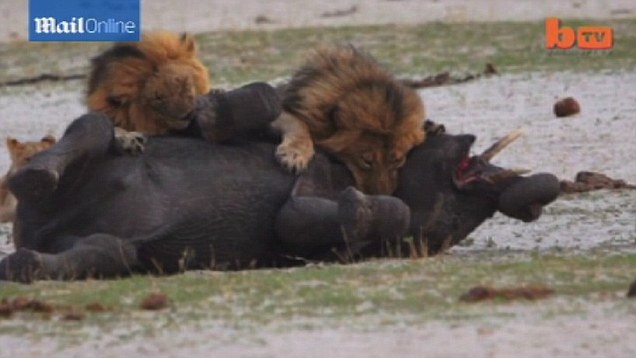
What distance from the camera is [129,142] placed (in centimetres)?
834

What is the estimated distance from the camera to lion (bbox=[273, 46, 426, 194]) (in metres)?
8.47

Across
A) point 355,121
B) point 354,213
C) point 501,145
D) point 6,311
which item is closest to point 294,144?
point 355,121

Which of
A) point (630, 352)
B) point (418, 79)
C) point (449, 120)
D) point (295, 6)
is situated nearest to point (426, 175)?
point (630, 352)

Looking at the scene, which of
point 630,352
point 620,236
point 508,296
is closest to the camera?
point 630,352

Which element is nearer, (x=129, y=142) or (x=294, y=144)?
(x=129, y=142)

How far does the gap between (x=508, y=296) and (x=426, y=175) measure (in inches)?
63.5

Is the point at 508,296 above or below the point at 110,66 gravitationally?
below

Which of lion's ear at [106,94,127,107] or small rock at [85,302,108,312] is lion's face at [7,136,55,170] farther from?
small rock at [85,302,108,312]

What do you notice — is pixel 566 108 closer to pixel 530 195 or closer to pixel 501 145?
pixel 501 145

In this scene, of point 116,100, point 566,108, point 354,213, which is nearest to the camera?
point 354,213

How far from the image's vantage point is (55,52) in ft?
59.8

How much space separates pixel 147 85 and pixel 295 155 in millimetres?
623

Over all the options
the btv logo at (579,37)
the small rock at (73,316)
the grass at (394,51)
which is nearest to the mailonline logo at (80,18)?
the grass at (394,51)

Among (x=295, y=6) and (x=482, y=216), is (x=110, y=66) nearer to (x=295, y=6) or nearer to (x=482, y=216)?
(x=482, y=216)
